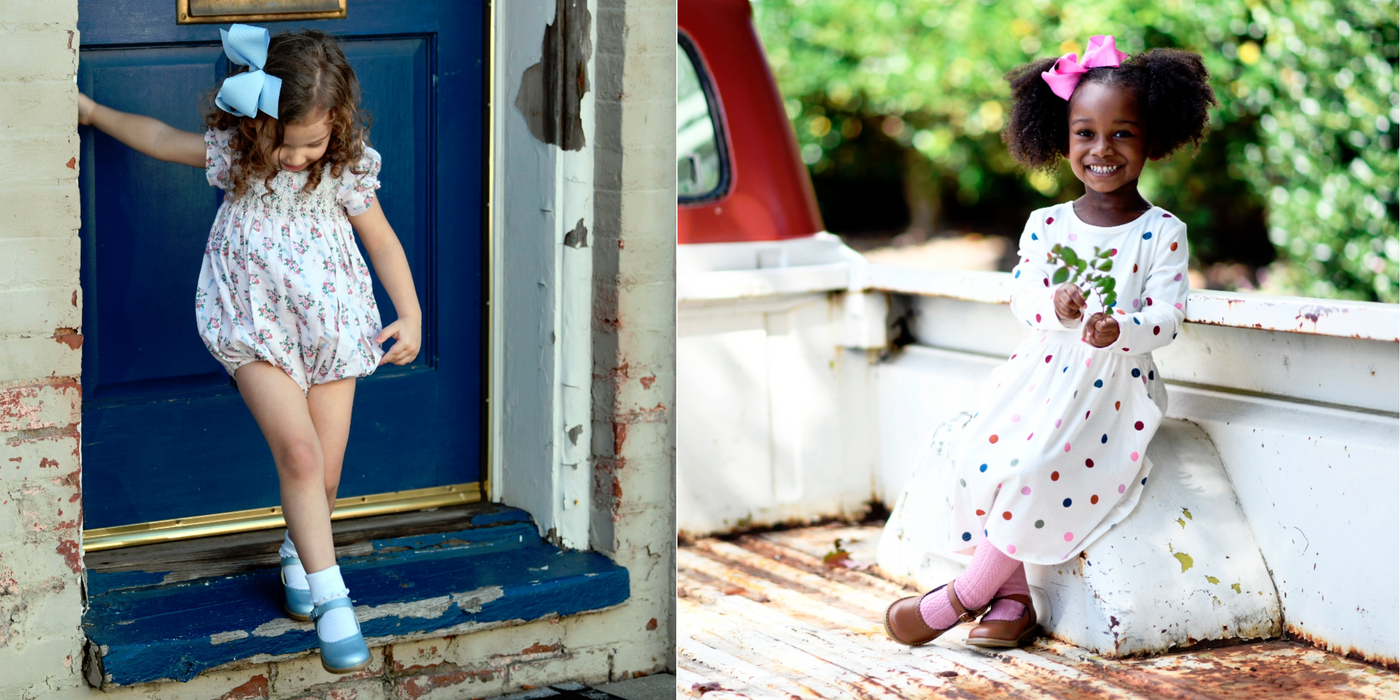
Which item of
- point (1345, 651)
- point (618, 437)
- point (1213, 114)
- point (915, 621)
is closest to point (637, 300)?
point (618, 437)

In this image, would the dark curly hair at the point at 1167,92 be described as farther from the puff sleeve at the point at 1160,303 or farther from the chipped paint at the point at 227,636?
the chipped paint at the point at 227,636

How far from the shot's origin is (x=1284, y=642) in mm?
3822

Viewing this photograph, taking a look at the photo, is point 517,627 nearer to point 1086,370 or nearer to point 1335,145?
point 1086,370

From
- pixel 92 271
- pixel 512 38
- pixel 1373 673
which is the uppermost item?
pixel 512 38

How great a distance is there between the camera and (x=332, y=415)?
3119mm

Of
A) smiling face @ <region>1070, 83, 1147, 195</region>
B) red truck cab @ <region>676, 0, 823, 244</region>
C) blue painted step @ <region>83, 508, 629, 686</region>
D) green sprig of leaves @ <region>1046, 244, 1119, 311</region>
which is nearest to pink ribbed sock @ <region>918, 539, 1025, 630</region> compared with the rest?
green sprig of leaves @ <region>1046, 244, 1119, 311</region>

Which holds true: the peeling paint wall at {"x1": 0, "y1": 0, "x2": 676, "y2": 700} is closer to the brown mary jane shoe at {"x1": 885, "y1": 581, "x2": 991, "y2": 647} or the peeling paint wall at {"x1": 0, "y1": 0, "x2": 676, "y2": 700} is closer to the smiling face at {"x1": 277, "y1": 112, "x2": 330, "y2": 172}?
the smiling face at {"x1": 277, "y1": 112, "x2": 330, "y2": 172}

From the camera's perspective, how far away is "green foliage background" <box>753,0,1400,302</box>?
7.91 m

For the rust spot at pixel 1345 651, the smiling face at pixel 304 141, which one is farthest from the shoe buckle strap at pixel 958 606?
the smiling face at pixel 304 141

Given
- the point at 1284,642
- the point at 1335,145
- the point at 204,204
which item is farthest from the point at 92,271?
the point at 1335,145

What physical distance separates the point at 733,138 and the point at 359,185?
2374 millimetres

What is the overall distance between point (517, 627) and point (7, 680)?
43.3 inches

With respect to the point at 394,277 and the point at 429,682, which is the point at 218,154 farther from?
the point at 429,682

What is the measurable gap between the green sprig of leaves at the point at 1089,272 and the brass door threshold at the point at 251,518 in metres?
1.66
